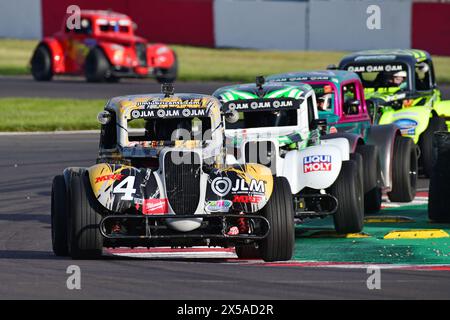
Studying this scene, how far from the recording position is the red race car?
109 ft

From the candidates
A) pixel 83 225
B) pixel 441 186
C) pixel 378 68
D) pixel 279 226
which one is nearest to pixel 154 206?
pixel 83 225

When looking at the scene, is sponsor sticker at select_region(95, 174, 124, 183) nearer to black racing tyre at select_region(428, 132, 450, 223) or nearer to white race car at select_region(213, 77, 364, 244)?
white race car at select_region(213, 77, 364, 244)

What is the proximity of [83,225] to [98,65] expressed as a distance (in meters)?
22.6

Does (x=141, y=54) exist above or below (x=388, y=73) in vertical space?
below

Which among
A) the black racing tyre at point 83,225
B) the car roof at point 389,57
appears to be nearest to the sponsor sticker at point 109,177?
the black racing tyre at point 83,225

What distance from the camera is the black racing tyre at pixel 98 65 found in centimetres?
3334

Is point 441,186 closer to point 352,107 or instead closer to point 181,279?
point 352,107

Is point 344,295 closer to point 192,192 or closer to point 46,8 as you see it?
point 192,192

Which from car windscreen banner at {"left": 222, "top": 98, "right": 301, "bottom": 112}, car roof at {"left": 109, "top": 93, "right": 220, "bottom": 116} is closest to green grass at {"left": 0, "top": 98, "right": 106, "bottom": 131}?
car windscreen banner at {"left": 222, "top": 98, "right": 301, "bottom": 112}

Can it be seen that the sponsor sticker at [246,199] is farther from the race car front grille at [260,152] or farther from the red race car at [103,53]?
the red race car at [103,53]

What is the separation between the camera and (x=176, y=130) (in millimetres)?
12562

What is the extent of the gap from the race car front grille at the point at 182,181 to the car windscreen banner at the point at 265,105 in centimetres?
315

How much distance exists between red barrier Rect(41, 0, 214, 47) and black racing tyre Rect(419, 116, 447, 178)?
76.4 feet

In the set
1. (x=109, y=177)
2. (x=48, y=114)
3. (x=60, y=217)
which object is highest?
(x=109, y=177)
